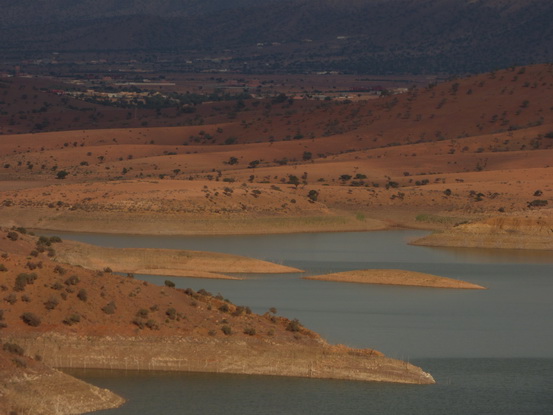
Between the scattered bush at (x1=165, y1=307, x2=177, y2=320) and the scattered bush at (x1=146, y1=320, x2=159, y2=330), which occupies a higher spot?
the scattered bush at (x1=165, y1=307, x2=177, y2=320)

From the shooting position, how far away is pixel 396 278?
240 ft

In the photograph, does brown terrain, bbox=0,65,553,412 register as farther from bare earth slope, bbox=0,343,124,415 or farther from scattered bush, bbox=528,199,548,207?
bare earth slope, bbox=0,343,124,415

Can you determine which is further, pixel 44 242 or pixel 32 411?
pixel 44 242

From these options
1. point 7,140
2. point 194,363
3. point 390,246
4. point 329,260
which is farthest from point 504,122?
point 194,363

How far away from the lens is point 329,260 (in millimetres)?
83688

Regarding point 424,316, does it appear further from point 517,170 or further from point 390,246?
point 517,170

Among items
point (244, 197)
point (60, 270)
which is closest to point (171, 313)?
point (60, 270)

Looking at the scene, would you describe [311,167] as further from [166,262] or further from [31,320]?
[31,320]

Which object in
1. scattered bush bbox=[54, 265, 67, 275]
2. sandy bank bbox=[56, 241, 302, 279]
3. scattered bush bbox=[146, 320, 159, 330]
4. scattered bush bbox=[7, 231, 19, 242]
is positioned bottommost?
sandy bank bbox=[56, 241, 302, 279]

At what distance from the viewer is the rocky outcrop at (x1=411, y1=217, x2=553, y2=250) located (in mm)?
93375

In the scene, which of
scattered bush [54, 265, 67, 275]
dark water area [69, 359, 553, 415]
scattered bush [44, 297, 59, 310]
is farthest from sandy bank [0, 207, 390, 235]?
dark water area [69, 359, 553, 415]

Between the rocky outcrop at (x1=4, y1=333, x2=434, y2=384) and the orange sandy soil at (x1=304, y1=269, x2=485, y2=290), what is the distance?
24393 millimetres

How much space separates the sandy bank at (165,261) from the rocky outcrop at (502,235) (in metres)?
19.2

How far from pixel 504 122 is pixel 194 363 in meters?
119
